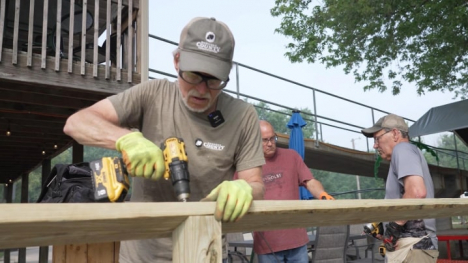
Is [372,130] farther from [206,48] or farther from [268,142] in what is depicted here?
[206,48]

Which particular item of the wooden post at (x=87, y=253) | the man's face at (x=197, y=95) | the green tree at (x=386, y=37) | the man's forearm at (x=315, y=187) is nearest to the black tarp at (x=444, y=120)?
the green tree at (x=386, y=37)

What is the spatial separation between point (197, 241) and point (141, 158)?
0.46m

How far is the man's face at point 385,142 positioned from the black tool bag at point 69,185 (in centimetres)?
238

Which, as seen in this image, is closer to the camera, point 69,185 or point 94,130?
point 69,185

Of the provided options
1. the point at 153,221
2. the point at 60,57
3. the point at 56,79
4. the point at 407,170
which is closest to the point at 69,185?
the point at 153,221

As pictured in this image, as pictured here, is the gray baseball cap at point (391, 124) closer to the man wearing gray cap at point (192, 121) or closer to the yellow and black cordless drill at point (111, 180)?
the man wearing gray cap at point (192, 121)

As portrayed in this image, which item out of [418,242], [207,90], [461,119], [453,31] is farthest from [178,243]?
[453,31]

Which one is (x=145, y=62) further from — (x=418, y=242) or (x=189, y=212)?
(x=189, y=212)

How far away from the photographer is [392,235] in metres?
2.93

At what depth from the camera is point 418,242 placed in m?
2.82

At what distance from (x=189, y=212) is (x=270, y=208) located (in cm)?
24

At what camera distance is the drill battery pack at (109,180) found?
1.30 m

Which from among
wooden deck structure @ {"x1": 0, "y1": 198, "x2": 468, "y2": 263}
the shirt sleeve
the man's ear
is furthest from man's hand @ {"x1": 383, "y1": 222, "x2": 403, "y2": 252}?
the man's ear

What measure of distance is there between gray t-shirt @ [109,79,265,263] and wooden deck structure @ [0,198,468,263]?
0.52 metres
